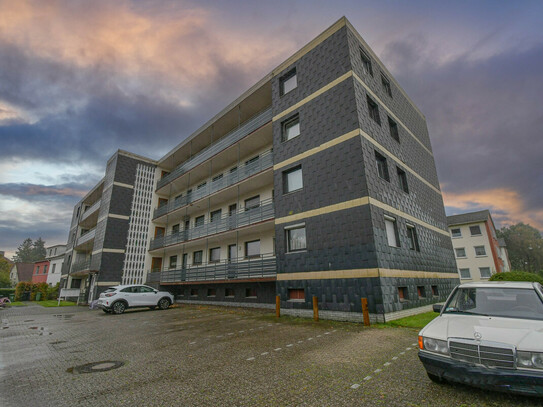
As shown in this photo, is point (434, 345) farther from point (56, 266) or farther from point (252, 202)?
point (56, 266)

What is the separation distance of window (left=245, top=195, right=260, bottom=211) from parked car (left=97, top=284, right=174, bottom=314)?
27.0ft

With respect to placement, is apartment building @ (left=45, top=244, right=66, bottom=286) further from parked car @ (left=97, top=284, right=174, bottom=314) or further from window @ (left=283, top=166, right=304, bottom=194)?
window @ (left=283, top=166, right=304, bottom=194)

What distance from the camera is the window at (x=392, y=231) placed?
12.6m

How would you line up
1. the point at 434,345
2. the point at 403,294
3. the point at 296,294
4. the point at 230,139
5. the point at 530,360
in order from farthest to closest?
the point at 230,139 → the point at 296,294 → the point at 403,294 → the point at 434,345 → the point at 530,360

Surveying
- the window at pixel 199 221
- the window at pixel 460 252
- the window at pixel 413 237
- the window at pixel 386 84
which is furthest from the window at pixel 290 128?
the window at pixel 460 252

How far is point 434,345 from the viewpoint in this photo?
3.83 metres

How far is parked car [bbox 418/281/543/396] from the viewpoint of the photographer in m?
3.17

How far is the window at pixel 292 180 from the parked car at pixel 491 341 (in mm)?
10146

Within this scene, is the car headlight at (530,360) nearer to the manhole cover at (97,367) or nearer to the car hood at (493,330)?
the car hood at (493,330)

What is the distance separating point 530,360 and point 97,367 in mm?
7337

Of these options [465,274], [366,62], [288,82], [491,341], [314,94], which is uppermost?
[366,62]

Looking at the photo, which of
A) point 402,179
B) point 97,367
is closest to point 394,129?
point 402,179

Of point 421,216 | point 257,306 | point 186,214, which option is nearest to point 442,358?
point 257,306

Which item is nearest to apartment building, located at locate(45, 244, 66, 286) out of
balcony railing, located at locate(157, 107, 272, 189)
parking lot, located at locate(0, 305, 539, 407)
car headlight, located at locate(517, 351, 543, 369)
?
balcony railing, located at locate(157, 107, 272, 189)
